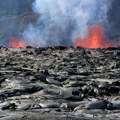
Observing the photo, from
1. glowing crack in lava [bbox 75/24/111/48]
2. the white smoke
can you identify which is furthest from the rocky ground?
the white smoke

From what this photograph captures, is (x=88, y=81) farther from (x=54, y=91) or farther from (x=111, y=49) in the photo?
(x=111, y=49)

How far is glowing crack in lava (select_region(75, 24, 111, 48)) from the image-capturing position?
82938 mm

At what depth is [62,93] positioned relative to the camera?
18.0m

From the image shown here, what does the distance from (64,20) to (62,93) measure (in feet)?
276

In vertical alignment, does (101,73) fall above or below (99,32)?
below

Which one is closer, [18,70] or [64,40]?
[18,70]

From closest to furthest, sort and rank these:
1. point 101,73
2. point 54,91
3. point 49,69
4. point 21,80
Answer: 1. point 54,91
2. point 21,80
3. point 101,73
4. point 49,69

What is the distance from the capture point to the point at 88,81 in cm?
2153

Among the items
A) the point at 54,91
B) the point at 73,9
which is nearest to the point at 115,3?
the point at 73,9

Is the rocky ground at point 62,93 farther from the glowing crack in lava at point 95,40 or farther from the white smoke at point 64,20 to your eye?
the white smoke at point 64,20

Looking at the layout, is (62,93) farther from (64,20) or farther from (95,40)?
(64,20)

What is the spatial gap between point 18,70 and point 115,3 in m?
87.0

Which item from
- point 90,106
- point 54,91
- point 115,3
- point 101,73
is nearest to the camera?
point 90,106

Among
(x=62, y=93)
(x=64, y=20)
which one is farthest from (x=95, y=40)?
(x=62, y=93)
